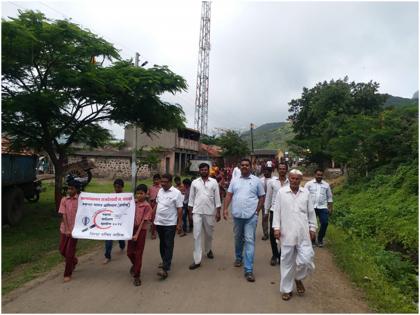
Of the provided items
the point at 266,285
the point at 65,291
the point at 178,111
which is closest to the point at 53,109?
the point at 178,111

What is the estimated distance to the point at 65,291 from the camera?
564 centimetres

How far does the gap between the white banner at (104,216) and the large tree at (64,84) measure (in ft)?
14.7

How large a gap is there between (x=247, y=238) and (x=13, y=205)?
814 cm

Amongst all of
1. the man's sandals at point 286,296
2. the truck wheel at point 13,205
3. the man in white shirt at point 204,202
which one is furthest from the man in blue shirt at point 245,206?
the truck wheel at point 13,205

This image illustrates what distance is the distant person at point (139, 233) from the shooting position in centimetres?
604

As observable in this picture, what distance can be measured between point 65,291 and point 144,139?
36.0 m

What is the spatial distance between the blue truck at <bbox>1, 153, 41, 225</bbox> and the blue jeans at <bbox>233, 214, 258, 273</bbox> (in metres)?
7.15

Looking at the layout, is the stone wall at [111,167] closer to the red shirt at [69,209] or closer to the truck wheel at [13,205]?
the truck wheel at [13,205]

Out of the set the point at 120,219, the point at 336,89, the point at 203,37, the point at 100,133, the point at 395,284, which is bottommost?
the point at 395,284

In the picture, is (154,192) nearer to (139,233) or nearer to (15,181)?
(139,233)

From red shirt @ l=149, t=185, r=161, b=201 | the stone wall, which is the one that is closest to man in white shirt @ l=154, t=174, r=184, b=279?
red shirt @ l=149, t=185, r=161, b=201

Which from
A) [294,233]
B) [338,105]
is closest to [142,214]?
[294,233]

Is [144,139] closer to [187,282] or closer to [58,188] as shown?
[58,188]

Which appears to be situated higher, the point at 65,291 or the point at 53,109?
the point at 53,109
